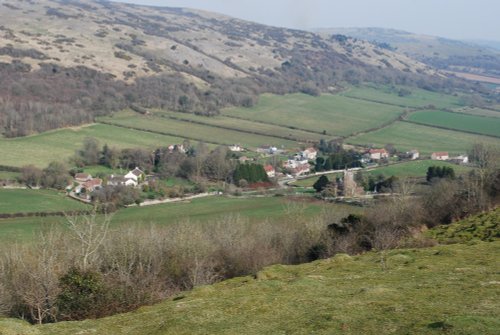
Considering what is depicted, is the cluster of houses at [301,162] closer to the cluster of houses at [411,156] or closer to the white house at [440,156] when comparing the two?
the cluster of houses at [411,156]

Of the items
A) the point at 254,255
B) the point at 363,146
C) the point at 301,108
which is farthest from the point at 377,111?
the point at 254,255

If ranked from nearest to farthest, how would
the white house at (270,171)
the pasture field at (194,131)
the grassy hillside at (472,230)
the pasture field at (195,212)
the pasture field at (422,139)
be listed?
the grassy hillside at (472,230) < the pasture field at (195,212) < the white house at (270,171) < the pasture field at (194,131) < the pasture field at (422,139)

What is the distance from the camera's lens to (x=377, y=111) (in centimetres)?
15550

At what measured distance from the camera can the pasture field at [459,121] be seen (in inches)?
5172

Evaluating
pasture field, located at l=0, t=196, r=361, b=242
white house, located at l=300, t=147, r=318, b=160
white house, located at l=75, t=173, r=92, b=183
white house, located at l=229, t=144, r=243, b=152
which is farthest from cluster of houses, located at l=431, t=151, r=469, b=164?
white house, located at l=75, t=173, r=92, b=183

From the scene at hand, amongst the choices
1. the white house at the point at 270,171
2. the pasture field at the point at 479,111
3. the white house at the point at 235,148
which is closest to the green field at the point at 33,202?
the white house at the point at 270,171

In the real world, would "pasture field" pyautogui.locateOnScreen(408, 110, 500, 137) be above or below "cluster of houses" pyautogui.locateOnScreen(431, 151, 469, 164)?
above

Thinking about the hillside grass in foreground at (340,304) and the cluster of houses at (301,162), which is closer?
the hillside grass in foreground at (340,304)

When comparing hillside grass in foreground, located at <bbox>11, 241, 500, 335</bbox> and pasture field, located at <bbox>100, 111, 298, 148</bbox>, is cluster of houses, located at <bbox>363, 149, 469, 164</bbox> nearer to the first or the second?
pasture field, located at <bbox>100, 111, 298, 148</bbox>

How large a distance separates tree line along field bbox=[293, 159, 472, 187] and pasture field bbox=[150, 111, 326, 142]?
1104 inches

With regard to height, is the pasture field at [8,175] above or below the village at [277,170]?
below

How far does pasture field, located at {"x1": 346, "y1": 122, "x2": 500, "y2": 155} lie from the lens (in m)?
114

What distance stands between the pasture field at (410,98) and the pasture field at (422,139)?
41381 mm

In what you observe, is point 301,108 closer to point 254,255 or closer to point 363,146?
point 363,146
